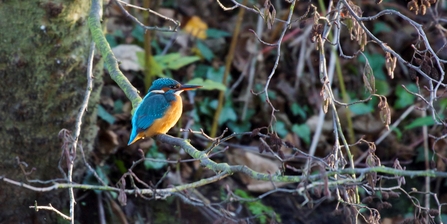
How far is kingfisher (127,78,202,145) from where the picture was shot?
3.21 m

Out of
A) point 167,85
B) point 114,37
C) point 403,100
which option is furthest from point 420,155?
point 114,37

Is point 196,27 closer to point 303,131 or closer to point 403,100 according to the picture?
point 303,131

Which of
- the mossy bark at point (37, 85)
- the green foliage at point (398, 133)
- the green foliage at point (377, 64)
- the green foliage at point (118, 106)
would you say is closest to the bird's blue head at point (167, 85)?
the mossy bark at point (37, 85)

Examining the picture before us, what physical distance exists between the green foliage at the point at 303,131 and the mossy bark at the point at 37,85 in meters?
1.96

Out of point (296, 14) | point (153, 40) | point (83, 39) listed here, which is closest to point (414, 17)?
point (296, 14)

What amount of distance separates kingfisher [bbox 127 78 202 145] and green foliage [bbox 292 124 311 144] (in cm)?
193

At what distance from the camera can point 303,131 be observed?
5238mm

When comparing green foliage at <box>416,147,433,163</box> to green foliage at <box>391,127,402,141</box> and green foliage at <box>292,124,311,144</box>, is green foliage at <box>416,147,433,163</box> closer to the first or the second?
green foliage at <box>391,127,402,141</box>

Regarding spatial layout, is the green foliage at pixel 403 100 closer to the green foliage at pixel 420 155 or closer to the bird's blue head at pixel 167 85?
the green foliage at pixel 420 155

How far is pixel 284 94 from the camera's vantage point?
5.64 meters

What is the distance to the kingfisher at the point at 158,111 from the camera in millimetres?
3206

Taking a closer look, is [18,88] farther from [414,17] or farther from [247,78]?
[414,17]

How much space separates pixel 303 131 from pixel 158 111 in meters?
2.22

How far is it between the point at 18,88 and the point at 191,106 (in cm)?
156
